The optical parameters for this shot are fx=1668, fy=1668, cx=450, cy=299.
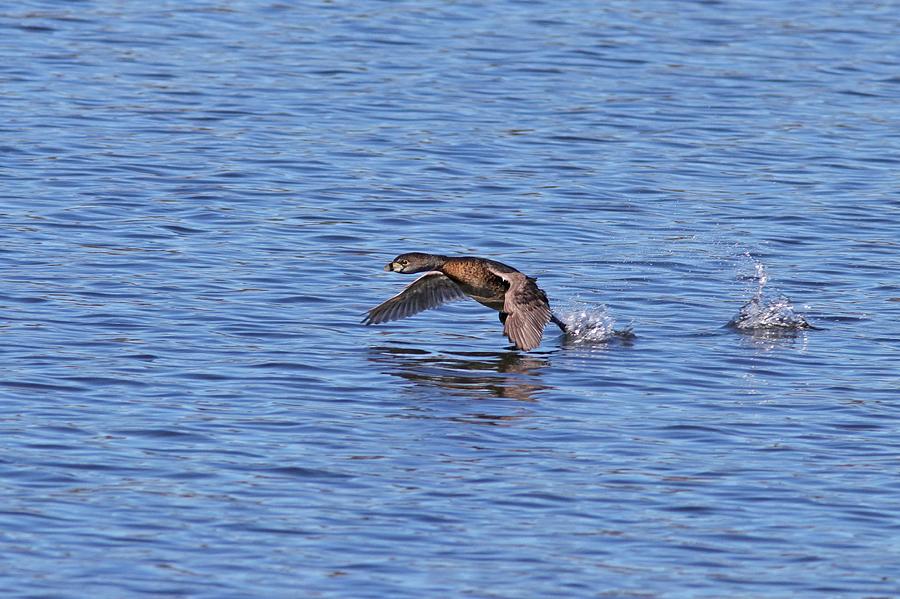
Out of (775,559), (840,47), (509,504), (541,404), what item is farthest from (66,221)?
(840,47)

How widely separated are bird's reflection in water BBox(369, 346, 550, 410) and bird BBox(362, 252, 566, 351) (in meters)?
0.21

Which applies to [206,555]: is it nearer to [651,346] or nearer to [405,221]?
[651,346]

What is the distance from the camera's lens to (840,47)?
70.7 feet

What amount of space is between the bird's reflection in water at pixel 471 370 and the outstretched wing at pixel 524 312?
22 cm

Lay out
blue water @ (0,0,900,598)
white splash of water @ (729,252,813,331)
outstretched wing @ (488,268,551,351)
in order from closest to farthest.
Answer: blue water @ (0,0,900,598) → outstretched wing @ (488,268,551,351) → white splash of water @ (729,252,813,331)

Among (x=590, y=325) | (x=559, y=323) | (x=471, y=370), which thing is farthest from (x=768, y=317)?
(x=471, y=370)

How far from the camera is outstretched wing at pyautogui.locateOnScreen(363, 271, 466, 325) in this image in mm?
11055

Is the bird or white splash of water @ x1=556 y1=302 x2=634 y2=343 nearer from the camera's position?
the bird

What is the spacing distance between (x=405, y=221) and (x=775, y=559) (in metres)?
7.19

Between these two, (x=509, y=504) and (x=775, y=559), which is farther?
(x=509, y=504)

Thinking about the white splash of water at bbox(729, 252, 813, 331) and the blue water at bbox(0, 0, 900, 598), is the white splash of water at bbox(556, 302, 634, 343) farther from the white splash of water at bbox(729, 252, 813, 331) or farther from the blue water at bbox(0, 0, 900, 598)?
the white splash of water at bbox(729, 252, 813, 331)

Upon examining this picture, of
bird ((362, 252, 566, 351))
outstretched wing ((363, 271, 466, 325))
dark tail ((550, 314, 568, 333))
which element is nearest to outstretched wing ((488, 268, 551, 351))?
bird ((362, 252, 566, 351))

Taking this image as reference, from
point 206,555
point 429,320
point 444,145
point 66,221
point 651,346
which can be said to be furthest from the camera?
point 444,145

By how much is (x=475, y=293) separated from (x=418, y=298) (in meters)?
0.47
